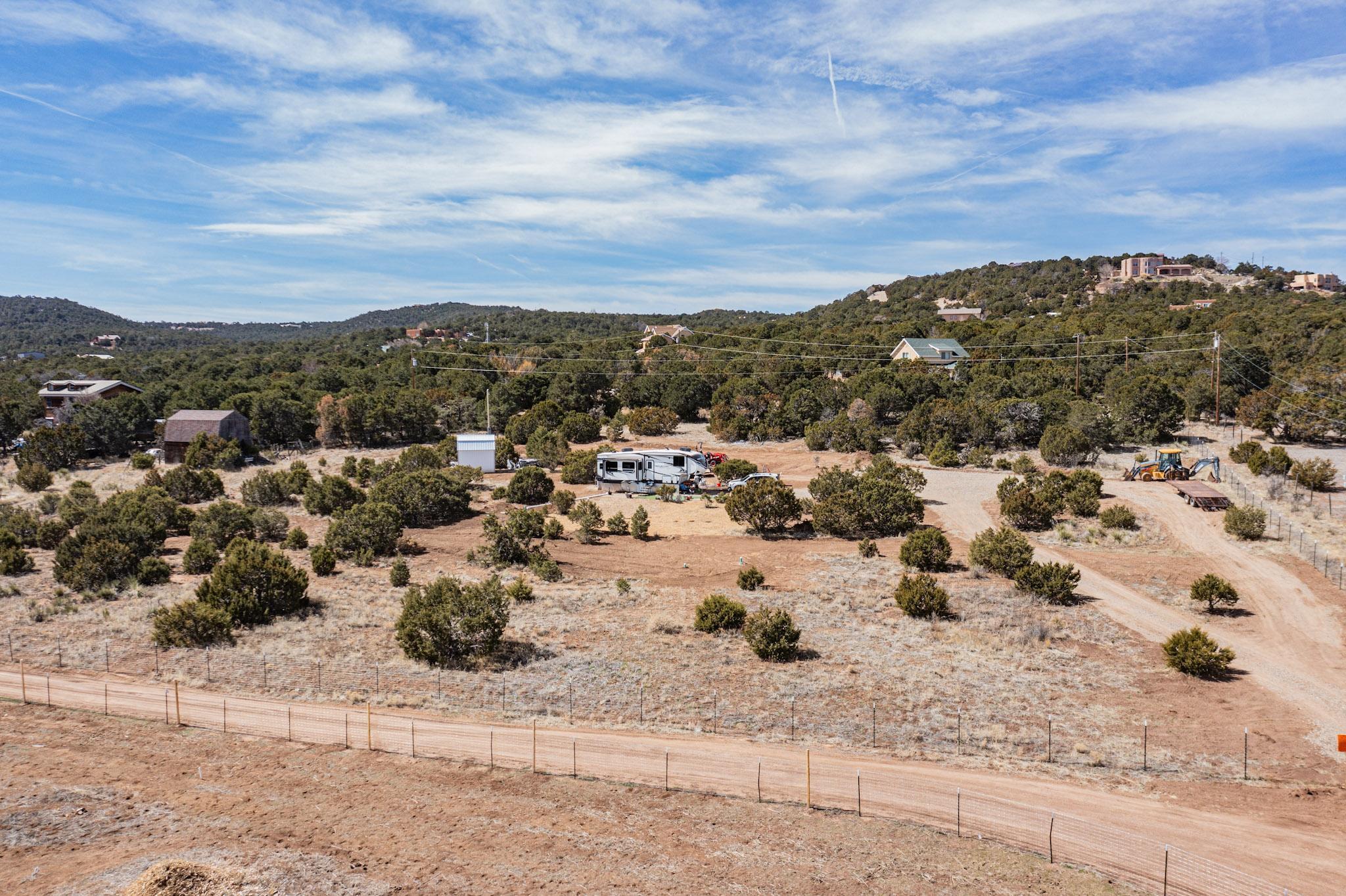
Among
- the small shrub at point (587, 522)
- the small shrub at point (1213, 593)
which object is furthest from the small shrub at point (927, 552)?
the small shrub at point (587, 522)

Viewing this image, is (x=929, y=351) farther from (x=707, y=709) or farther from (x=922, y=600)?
(x=707, y=709)

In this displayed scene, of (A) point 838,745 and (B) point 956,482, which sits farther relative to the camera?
(B) point 956,482

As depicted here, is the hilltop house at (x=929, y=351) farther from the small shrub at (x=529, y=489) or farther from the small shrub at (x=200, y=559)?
the small shrub at (x=200, y=559)

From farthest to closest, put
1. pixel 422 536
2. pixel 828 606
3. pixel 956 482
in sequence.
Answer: pixel 956 482 < pixel 422 536 < pixel 828 606

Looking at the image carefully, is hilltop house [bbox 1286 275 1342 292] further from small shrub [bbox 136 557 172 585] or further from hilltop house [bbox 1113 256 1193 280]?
small shrub [bbox 136 557 172 585]

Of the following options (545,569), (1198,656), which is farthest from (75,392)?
(1198,656)

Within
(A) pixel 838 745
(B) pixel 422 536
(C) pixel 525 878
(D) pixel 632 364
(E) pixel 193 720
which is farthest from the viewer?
(D) pixel 632 364

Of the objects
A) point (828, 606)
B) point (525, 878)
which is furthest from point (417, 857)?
point (828, 606)

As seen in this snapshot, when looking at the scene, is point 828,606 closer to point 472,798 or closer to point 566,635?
point 566,635
